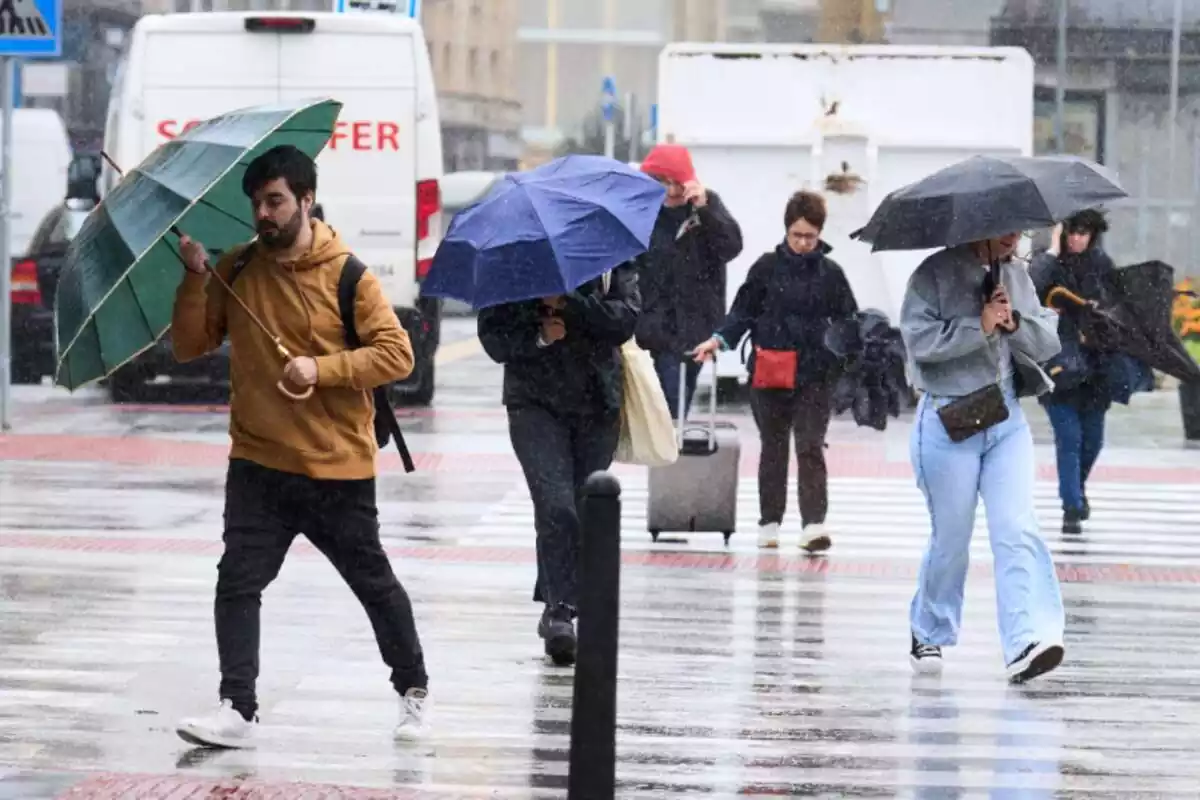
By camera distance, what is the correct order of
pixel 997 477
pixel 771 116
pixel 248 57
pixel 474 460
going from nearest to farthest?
pixel 997 477, pixel 474 460, pixel 248 57, pixel 771 116

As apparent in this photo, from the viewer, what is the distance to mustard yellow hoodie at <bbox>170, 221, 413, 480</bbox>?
7.58 m

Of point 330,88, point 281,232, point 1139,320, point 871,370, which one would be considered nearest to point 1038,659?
point 281,232

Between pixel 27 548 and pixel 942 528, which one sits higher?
pixel 942 528

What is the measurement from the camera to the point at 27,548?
12531 millimetres

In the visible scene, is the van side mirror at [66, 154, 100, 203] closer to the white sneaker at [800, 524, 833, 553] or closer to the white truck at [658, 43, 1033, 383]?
the white truck at [658, 43, 1033, 383]

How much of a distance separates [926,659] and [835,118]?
13715mm

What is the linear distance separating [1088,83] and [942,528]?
30.4 meters

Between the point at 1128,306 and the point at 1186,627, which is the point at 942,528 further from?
the point at 1128,306

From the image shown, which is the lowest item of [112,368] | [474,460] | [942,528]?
[474,460]

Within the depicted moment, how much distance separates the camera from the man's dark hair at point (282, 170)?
7438mm

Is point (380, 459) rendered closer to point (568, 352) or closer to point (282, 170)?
point (568, 352)

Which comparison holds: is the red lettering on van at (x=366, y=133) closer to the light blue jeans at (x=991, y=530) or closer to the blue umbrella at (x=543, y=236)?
the blue umbrella at (x=543, y=236)

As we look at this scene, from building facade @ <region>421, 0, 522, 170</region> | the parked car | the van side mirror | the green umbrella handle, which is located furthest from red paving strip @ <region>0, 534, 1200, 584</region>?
building facade @ <region>421, 0, 522, 170</region>

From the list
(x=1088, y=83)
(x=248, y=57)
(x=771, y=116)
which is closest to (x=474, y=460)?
(x=248, y=57)
